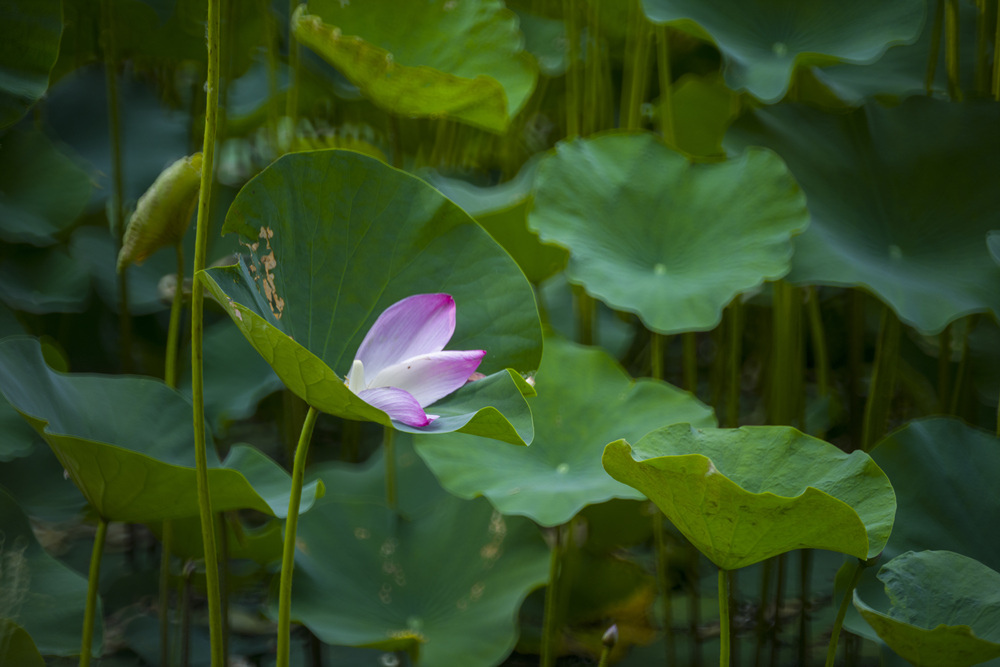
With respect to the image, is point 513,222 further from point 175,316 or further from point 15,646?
point 15,646

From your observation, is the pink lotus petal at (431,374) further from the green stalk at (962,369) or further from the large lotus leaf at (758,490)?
the green stalk at (962,369)

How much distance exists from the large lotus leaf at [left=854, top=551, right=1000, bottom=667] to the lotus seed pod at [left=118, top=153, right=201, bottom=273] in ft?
2.10

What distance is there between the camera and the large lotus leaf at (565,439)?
0.82 m

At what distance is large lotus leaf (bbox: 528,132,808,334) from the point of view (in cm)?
92

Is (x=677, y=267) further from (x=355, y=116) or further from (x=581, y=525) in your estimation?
(x=355, y=116)

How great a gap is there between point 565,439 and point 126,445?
0.50 m

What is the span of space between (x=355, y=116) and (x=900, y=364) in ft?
4.11

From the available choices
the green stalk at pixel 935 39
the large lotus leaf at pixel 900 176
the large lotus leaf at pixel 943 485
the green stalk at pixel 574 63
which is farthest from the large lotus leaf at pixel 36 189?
the green stalk at pixel 935 39

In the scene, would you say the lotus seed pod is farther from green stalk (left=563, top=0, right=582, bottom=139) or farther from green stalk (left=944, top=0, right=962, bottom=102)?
green stalk (left=944, top=0, right=962, bottom=102)

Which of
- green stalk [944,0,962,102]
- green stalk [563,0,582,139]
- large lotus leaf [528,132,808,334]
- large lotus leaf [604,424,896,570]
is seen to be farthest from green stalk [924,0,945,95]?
large lotus leaf [604,424,896,570]

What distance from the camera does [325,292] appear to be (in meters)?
0.65

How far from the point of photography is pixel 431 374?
567 mm

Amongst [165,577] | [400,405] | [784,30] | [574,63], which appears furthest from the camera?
[574,63]

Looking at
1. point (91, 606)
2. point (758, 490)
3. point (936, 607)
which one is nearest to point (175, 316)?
point (91, 606)
